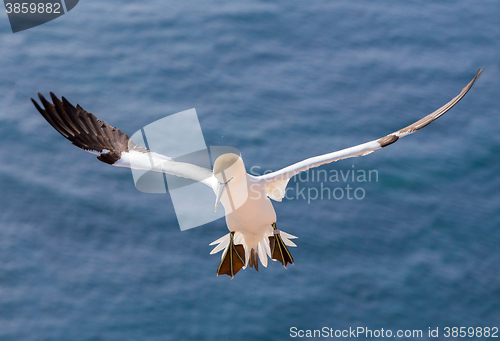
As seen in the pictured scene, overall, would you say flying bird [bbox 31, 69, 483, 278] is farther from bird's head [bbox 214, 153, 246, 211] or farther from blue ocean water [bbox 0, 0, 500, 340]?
blue ocean water [bbox 0, 0, 500, 340]

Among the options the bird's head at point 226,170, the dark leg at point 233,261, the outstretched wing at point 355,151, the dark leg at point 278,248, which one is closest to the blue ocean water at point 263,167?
the dark leg at point 233,261

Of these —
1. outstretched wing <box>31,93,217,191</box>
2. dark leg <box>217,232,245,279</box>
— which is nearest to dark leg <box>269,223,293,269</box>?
dark leg <box>217,232,245,279</box>

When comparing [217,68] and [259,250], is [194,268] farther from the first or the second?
[217,68]

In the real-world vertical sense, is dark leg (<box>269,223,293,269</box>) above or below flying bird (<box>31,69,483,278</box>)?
below

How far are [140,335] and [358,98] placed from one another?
5315 mm

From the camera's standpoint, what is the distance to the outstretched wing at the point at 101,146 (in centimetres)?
657

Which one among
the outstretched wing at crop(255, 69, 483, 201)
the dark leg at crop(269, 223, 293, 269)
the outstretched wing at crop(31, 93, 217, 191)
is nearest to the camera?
the outstretched wing at crop(255, 69, 483, 201)

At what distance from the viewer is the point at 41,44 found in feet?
37.3

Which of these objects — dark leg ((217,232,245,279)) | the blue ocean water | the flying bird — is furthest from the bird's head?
the blue ocean water

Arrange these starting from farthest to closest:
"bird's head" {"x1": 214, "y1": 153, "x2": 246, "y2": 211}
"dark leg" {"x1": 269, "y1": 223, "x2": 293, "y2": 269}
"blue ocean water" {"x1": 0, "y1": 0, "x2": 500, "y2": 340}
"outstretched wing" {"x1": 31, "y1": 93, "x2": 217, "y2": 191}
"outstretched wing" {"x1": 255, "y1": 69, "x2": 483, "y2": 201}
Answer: "blue ocean water" {"x1": 0, "y1": 0, "x2": 500, "y2": 340} → "dark leg" {"x1": 269, "y1": 223, "x2": 293, "y2": 269} → "outstretched wing" {"x1": 31, "y1": 93, "x2": 217, "y2": 191} → "outstretched wing" {"x1": 255, "y1": 69, "x2": 483, "y2": 201} → "bird's head" {"x1": 214, "y1": 153, "x2": 246, "y2": 211}

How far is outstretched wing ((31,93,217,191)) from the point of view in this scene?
21.5 ft

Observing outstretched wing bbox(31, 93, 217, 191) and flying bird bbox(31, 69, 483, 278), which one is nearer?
flying bird bbox(31, 69, 483, 278)

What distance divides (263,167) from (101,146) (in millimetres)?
3193

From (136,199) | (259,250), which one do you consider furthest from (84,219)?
(259,250)
